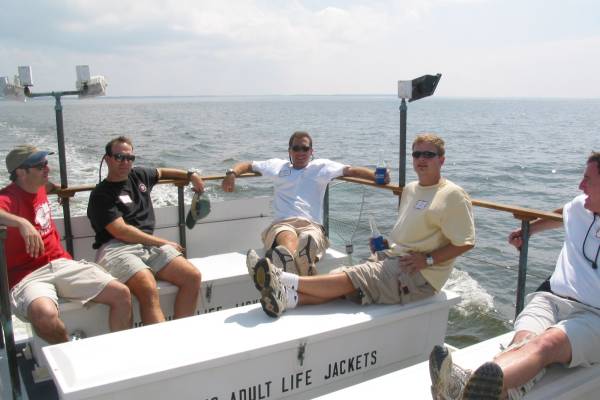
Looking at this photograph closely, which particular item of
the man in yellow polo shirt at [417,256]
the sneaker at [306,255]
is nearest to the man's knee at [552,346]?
the man in yellow polo shirt at [417,256]

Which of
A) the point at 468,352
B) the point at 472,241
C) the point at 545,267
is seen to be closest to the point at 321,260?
the point at 472,241

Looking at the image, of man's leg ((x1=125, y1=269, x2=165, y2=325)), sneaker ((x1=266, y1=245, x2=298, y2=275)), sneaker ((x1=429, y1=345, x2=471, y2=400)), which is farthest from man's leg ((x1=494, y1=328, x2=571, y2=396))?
man's leg ((x1=125, y1=269, x2=165, y2=325))

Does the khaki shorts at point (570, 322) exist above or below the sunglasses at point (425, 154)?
below

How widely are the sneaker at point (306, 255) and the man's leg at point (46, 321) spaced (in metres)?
1.54

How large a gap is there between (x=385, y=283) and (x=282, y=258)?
661mm

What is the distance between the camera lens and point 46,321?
2844mm

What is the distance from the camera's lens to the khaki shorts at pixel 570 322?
2408 millimetres

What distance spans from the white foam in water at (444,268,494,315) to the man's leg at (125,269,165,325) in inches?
170

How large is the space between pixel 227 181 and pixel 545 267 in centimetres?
590

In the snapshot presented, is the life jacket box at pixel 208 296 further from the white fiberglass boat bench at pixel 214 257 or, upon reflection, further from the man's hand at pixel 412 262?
the man's hand at pixel 412 262

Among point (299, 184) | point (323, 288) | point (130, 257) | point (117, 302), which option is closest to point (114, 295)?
point (117, 302)

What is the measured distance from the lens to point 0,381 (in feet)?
10.1

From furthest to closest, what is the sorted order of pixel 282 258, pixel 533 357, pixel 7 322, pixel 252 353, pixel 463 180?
pixel 463 180, pixel 282 258, pixel 7 322, pixel 252 353, pixel 533 357

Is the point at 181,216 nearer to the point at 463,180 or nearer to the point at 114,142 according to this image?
the point at 114,142
